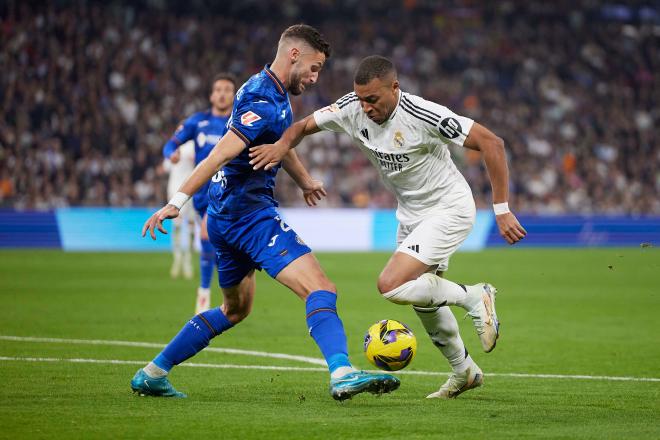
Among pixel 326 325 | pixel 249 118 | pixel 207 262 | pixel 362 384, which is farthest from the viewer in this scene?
pixel 207 262

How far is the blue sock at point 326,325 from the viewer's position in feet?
21.1

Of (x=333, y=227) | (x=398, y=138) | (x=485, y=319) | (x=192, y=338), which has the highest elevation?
(x=398, y=138)

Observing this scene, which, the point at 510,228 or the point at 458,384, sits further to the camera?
the point at 458,384

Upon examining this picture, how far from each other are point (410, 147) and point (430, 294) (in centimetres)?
104

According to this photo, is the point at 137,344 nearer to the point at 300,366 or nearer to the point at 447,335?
the point at 300,366

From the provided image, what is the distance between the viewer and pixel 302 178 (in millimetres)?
7480

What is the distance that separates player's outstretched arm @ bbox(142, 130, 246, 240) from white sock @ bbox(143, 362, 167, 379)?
3.80 ft

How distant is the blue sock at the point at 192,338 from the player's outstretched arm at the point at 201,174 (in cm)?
107

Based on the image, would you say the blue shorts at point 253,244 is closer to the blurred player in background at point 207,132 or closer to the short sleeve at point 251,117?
the short sleeve at point 251,117

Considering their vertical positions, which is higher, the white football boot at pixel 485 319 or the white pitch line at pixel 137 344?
the white football boot at pixel 485 319

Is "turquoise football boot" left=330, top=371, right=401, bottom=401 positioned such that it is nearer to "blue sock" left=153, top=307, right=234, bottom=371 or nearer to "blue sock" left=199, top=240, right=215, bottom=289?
"blue sock" left=153, top=307, right=234, bottom=371

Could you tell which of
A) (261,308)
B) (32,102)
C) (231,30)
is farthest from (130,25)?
(261,308)

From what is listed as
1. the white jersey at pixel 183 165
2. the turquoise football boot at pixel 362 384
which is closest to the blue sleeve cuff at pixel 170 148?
the white jersey at pixel 183 165

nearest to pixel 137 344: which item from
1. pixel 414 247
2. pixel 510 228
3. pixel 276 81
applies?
pixel 414 247
